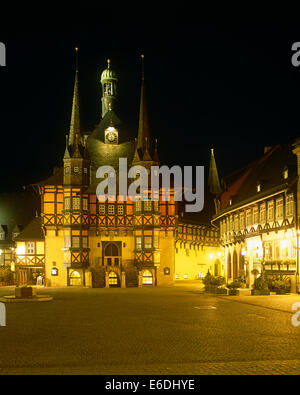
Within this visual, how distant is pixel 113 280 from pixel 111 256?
2734 millimetres

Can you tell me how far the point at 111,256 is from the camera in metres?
66.3

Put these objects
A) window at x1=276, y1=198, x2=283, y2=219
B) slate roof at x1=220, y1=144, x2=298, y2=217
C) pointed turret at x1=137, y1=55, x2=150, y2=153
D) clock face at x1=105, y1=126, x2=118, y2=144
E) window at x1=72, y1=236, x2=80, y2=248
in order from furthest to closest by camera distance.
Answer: clock face at x1=105, y1=126, x2=118, y2=144
pointed turret at x1=137, y1=55, x2=150, y2=153
window at x1=72, y1=236, x2=80, y2=248
window at x1=276, y1=198, x2=283, y2=219
slate roof at x1=220, y1=144, x2=298, y2=217

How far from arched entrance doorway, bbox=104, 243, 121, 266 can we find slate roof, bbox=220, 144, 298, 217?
43.3 feet

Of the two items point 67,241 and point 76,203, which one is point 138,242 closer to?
point 67,241

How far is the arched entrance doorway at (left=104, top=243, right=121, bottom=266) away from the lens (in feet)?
217

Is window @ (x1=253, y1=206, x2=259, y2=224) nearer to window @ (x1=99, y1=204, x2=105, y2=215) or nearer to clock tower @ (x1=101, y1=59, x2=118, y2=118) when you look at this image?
window @ (x1=99, y1=204, x2=105, y2=215)

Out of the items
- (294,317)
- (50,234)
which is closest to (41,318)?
(294,317)

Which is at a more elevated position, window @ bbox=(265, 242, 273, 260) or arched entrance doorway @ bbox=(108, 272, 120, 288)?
window @ bbox=(265, 242, 273, 260)

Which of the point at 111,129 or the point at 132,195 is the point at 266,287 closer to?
the point at 132,195

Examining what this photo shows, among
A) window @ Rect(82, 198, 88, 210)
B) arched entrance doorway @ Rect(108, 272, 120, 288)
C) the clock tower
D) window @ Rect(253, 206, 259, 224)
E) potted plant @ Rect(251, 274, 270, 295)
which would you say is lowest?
arched entrance doorway @ Rect(108, 272, 120, 288)

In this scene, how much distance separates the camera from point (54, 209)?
6581cm

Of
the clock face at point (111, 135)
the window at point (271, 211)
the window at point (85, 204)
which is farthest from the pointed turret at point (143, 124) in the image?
the window at point (271, 211)

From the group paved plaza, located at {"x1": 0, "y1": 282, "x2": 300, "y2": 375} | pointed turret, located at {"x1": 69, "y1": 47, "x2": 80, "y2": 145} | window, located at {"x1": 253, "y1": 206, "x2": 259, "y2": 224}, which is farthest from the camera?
pointed turret, located at {"x1": 69, "y1": 47, "x2": 80, "y2": 145}

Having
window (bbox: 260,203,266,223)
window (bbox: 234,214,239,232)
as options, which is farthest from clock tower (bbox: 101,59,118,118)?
window (bbox: 260,203,266,223)
